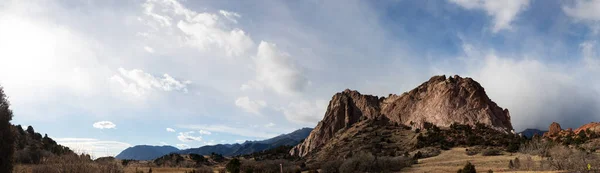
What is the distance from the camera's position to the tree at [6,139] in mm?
15523

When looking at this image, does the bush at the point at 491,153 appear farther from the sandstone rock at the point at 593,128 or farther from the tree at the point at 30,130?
the tree at the point at 30,130

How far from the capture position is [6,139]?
15992 mm

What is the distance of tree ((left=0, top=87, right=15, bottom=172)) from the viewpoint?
1552cm

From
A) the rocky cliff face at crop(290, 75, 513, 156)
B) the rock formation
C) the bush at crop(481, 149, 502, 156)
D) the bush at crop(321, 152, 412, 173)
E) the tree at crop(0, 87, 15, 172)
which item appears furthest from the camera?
the rock formation

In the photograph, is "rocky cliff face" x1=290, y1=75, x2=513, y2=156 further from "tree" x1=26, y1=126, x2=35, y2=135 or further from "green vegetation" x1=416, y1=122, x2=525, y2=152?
"tree" x1=26, y1=126, x2=35, y2=135

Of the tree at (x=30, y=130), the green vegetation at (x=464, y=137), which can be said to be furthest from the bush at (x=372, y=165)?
the tree at (x=30, y=130)

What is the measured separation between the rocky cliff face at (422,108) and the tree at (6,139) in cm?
8506

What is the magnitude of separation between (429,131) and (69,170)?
7623cm

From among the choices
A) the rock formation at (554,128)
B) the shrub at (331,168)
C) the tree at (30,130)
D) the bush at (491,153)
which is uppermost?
the tree at (30,130)

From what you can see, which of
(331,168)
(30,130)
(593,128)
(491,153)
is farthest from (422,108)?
(30,130)

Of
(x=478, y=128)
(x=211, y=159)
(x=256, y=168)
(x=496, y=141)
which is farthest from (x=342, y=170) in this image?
(x=211, y=159)

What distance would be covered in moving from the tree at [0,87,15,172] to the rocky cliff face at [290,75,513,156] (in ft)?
279

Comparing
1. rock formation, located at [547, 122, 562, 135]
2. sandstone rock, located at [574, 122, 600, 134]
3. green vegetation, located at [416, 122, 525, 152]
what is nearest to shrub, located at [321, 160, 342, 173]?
green vegetation, located at [416, 122, 525, 152]

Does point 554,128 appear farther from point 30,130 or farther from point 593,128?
point 30,130
